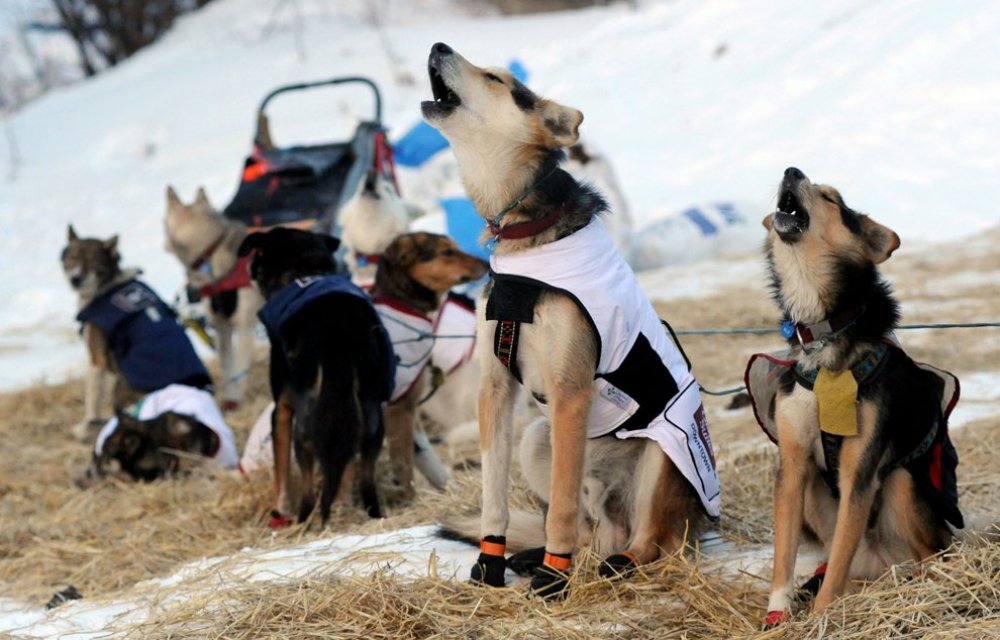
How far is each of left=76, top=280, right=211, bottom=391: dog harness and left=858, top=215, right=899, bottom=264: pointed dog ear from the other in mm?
4999

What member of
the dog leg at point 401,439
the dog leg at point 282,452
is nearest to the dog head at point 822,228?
the dog leg at point 282,452

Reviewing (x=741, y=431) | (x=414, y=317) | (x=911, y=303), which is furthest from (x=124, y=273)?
(x=911, y=303)

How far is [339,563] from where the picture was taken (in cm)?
369

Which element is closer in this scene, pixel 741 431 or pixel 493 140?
pixel 493 140

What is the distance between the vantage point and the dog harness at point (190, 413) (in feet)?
21.0

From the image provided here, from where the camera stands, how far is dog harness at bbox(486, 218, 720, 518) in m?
3.47

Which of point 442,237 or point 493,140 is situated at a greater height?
point 493,140

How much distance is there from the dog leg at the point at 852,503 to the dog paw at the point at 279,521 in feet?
8.61

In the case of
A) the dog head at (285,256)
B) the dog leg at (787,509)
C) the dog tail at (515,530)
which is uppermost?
the dog head at (285,256)

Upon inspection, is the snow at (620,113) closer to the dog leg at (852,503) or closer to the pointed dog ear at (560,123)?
the pointed dog ear at (560,123)

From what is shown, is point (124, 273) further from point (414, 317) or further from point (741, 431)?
point (741, 431)

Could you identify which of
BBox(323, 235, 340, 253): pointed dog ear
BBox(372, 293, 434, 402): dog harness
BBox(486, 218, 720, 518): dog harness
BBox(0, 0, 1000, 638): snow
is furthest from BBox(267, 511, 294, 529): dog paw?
BBox(0, 0, 1000, 638): snow

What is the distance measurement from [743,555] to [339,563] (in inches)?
50.0

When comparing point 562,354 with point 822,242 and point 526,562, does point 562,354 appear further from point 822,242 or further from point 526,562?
point 822,242
